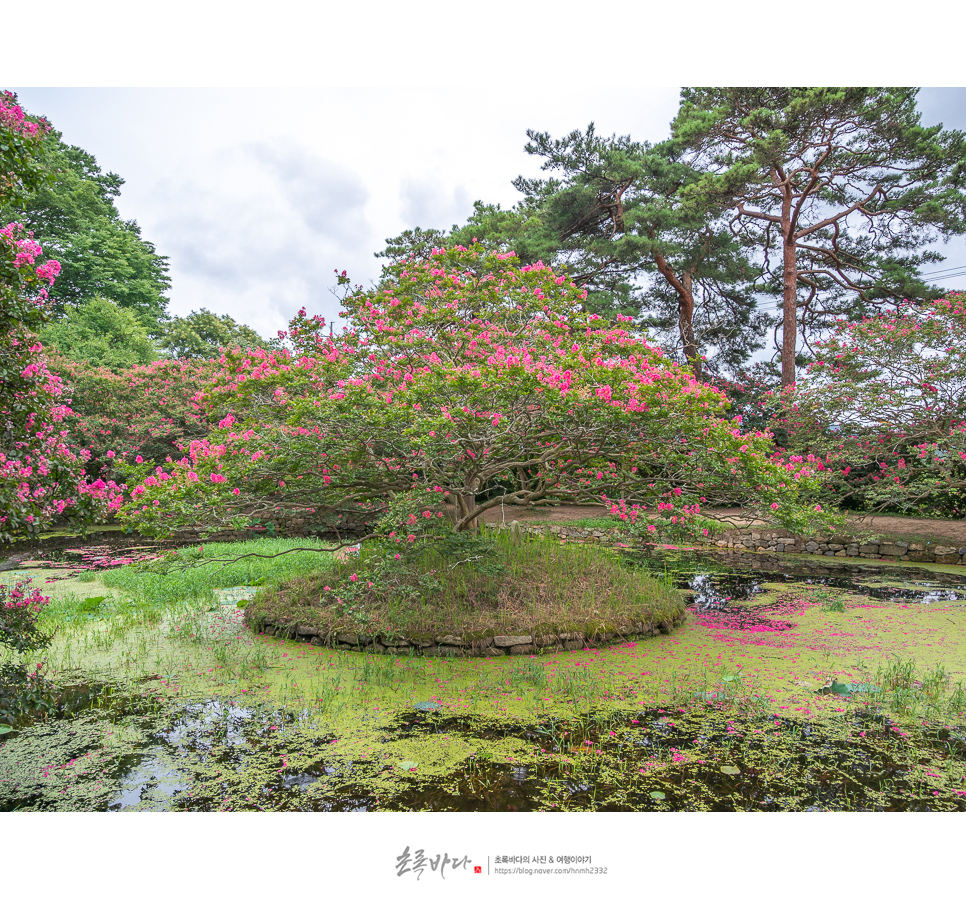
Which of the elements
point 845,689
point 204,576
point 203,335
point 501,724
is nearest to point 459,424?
point 501,724

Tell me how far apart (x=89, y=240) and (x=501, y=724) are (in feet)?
74.7

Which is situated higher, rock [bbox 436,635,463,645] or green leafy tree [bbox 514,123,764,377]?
green leafy tree [bbox 514,123,764,377]

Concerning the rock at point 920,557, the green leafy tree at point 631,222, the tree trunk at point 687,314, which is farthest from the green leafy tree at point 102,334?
the rock at point 920,557

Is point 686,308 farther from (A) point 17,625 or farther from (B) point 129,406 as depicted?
(A) point 17,625

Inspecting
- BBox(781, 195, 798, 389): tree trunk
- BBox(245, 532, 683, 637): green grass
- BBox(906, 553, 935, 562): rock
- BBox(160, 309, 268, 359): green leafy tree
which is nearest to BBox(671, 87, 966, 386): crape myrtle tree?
BBox(781, 195, 798, 389): tree trunk

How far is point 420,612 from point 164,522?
2.28 meters

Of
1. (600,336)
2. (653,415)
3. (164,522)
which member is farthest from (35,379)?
(600,336)

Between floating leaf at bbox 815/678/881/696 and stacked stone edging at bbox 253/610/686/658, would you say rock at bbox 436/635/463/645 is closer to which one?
stacked stone edging at bbox 253/610/686/658

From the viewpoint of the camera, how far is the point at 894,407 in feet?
30.2

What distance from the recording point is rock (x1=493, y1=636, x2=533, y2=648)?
453cm

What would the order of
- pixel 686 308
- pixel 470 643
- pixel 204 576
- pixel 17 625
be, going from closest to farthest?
pixel 17 625 < pixel 470 643 < pixel 204 576 < pixel 686 308

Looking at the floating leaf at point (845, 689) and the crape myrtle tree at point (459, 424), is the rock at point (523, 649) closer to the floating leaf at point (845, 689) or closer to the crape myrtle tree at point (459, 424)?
the crape myrtle tree at point (459, 424)

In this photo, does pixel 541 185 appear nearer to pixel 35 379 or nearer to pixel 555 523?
pixel 555 523

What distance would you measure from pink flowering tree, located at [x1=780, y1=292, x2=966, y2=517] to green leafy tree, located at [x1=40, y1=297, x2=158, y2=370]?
18.3m
